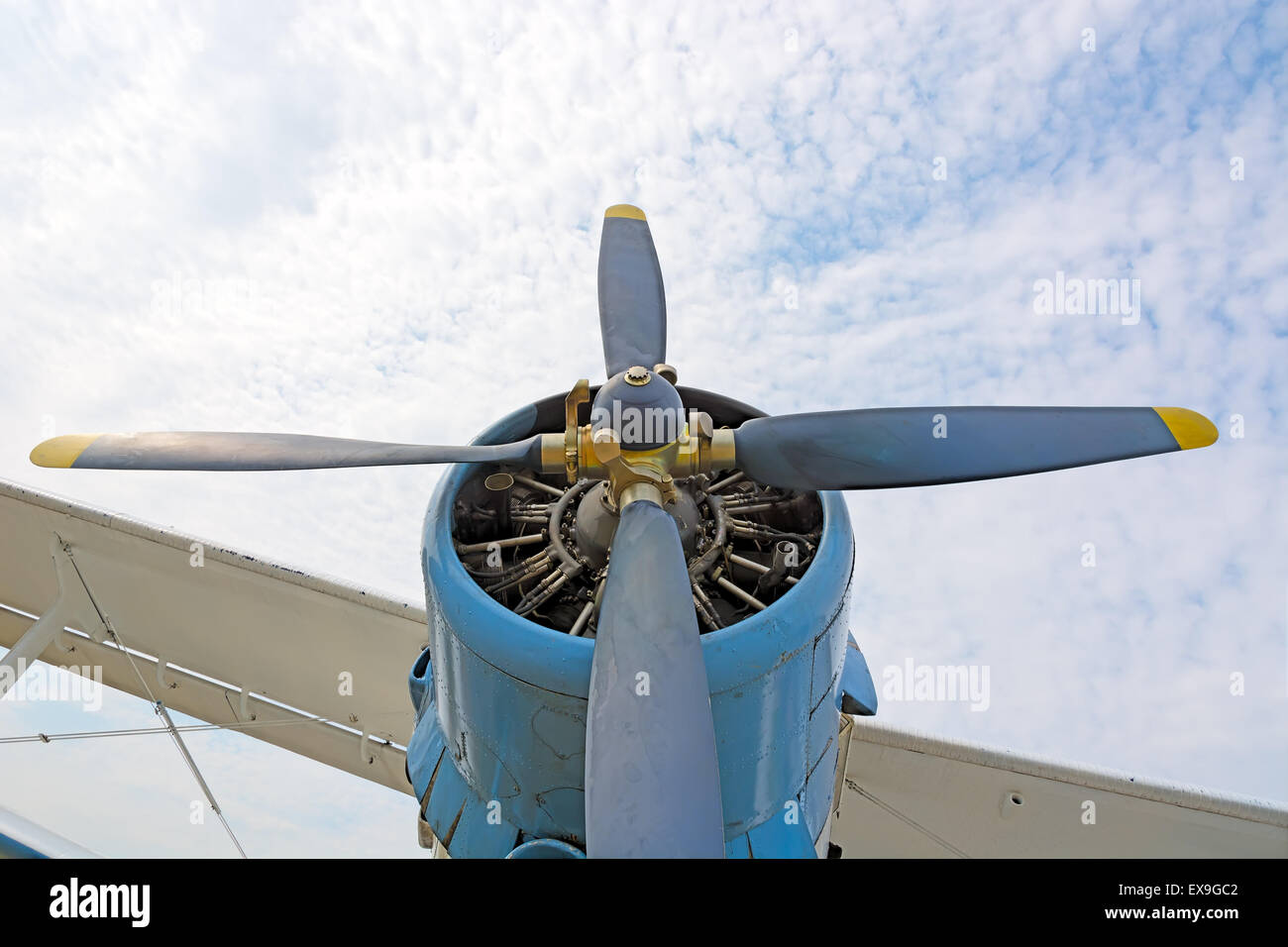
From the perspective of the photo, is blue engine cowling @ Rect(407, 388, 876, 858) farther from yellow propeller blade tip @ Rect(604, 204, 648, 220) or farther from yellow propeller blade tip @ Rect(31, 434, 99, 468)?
yellow propeller blade tip @ Rect(604, 204, 648, 220)

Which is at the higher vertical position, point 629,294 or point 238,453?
point 629,294

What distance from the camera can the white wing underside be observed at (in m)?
8.45

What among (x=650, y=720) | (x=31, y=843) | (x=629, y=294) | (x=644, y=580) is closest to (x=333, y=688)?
(x=629, y=294)

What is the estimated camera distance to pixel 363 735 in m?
10.1

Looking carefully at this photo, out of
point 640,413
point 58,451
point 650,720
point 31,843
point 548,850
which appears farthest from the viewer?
point 58,451

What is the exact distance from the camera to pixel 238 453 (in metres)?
4.99

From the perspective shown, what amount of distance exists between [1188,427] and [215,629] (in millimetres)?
9583

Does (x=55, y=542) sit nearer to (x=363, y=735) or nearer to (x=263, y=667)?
(x=263, y=667)

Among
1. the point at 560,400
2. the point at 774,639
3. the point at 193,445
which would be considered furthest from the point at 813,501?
the point at 193,445

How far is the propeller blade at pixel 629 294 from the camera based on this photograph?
584cm

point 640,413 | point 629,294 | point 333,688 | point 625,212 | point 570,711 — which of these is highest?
point 625,212

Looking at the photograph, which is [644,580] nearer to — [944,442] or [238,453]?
[944,442]

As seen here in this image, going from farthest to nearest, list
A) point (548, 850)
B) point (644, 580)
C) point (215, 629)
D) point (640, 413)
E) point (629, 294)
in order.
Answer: point (215, 629) → point (629, 294) → point (640, 413) → point (548, 850) → point (644, 580)

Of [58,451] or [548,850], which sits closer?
[548,850]
